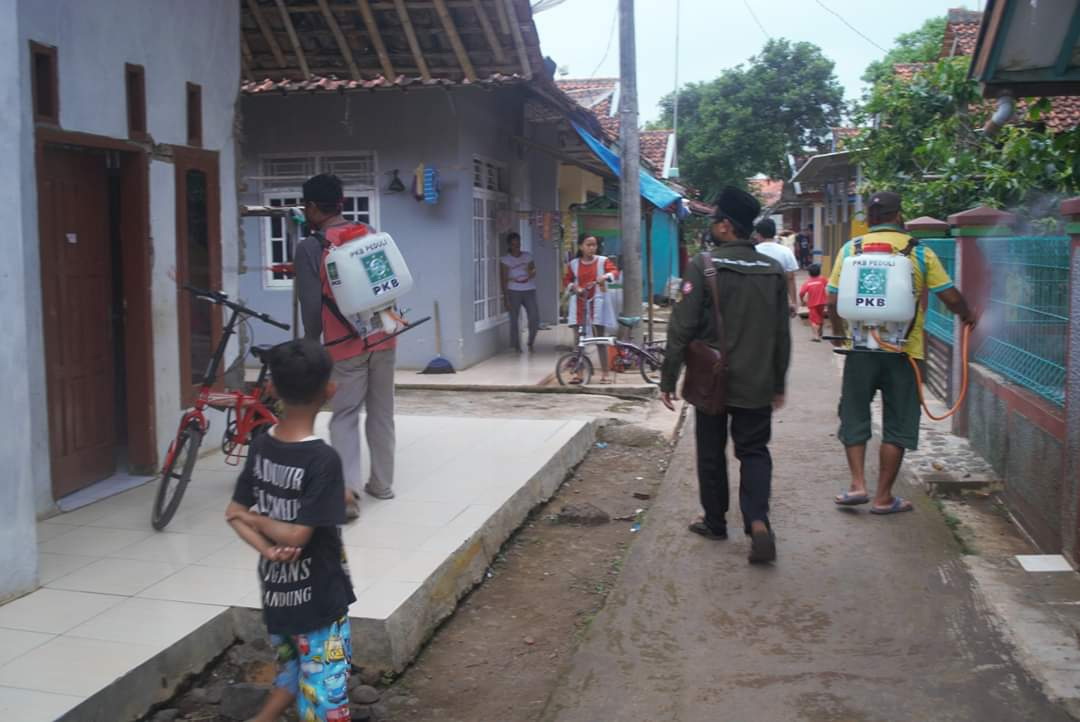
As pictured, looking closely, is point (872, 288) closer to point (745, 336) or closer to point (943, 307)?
point (745, 336)

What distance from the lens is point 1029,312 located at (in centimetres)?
620

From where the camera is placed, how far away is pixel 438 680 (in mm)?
4203

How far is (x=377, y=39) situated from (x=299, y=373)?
8.69 m

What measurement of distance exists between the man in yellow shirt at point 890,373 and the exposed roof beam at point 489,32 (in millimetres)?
5664

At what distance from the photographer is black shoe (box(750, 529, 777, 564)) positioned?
17.1 ft

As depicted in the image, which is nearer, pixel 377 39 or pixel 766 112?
pixel 377 39

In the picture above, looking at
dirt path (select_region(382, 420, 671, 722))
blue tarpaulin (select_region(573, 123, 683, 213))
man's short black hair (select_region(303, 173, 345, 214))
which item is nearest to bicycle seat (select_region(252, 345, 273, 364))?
man's short black hair (select_region(303, 173, 345, 214))

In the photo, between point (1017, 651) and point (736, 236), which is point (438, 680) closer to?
point (1017, 651)

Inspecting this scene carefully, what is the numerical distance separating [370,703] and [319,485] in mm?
1245

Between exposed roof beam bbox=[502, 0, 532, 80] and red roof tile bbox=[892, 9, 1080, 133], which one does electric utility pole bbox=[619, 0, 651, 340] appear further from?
red roof tile bbox=[892, 9, 1080, 133]

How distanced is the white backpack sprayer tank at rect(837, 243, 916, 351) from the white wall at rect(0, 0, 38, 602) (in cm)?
414

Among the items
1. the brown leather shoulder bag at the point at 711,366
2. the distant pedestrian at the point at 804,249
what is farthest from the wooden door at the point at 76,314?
the distant pedestrian at the point at 804,249

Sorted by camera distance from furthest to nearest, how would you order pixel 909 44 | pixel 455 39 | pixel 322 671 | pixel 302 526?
pixel 909 44 < pixel 455 39 < pixel 322 671 < pixel 302 526

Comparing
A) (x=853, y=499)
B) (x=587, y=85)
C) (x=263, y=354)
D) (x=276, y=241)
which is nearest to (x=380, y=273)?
(x=263, y=354)
